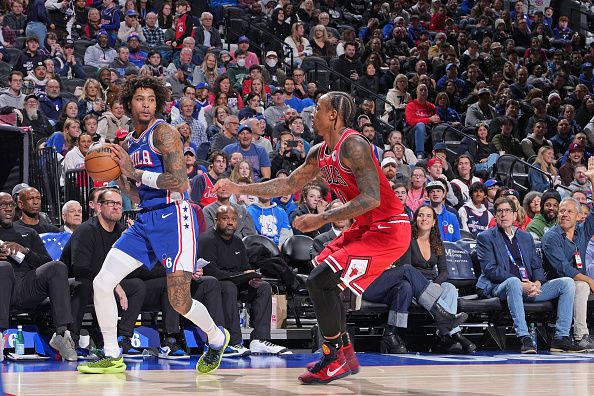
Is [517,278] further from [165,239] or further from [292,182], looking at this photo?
[165,239]

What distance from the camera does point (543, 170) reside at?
593 inches

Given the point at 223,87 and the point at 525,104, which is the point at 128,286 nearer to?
the point at 223,87

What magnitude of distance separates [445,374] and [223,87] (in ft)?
25.5

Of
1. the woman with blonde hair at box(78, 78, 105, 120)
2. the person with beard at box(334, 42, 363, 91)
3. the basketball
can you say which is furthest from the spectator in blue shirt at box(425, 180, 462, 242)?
the person with beard at box(334, 42, 363, 91)

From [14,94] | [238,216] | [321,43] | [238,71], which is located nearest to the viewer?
[238,216]

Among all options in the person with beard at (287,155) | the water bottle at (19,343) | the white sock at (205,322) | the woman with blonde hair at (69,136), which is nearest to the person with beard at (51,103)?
the woman with blonde hair at (69,136)

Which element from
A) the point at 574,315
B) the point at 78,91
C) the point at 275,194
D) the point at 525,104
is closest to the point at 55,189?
the point at 78,91

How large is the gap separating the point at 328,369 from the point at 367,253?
0.79 metres

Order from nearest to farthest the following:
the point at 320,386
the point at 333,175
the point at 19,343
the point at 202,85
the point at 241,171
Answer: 1. the point at 320,386
2. the point at 333,175
3. the point at 19,343
4. the point at 241,171
5. the point at 202,85

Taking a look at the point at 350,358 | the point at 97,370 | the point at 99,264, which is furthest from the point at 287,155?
the point at 350,358

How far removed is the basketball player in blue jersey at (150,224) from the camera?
661cm

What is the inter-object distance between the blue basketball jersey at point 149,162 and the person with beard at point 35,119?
566cm

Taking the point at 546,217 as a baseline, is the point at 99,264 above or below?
below

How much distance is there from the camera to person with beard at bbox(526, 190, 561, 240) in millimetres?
11128
